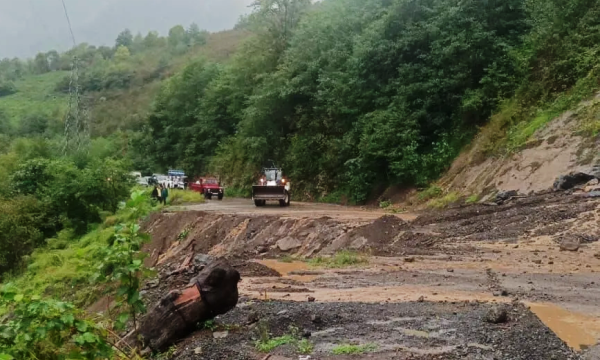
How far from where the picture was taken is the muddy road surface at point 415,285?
23.3ft

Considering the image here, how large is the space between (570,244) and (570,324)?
642cm

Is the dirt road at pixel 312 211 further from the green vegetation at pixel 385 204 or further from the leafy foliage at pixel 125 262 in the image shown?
the leafy foliage at pixel 125 262

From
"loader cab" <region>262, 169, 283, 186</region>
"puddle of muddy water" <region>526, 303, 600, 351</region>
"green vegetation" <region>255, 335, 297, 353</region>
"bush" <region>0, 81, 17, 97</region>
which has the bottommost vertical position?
"loader cab" <region>262, 169, 283, 186</region>

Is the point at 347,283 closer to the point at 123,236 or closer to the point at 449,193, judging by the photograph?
the point at 123,236

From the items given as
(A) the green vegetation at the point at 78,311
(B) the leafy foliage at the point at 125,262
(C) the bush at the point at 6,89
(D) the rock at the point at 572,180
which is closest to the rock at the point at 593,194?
(D) the rock at the point at 572,180

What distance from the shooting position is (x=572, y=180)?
18828 mm

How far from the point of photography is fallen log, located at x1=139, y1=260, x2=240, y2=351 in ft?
25.2

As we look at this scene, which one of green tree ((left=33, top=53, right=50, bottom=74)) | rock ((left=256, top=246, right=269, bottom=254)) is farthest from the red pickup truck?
green tree ((left=33, top=53, right=50, bottom=74))

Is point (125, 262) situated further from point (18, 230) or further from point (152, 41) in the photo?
point (152, 41)

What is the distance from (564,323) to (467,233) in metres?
9.14

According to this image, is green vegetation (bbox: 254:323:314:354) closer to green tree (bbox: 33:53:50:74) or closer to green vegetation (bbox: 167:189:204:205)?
green vegetation (bbox: 167:189:204:205)

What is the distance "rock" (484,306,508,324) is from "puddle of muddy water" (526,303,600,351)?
64 cm

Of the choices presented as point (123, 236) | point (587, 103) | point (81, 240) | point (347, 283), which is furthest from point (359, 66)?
point (123, 236)

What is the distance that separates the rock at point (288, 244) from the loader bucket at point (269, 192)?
10.2 m
